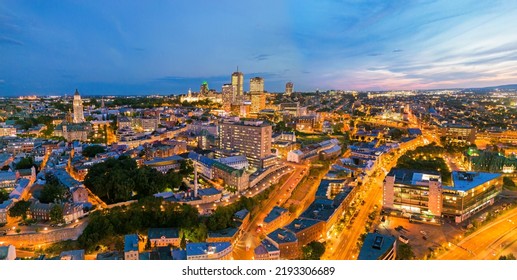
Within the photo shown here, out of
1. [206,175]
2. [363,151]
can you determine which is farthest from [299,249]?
[363,151]

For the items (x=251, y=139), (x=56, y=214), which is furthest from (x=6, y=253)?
(x=251, y=139)

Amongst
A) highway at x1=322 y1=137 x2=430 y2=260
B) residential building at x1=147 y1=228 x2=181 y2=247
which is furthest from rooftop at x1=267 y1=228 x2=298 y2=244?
residential building at x1=147 y1=228 x2=181 y2=247

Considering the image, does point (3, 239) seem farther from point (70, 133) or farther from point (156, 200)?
point (70, 133)

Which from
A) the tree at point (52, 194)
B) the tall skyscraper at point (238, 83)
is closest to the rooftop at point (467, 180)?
the tree at point (52, 194)

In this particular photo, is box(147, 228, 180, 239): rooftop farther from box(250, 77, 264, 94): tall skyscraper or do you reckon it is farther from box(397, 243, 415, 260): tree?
box(250, 77, 264, 94): tall skyscraper

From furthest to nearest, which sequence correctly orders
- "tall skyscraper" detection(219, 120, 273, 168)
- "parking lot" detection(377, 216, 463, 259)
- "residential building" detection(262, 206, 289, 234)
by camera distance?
"tall skyscraper" detection(219, 120, 273, 168), "residential building" detection(262, 206, 289, 234), "parking lot" detection(377, 216, 463, 259)

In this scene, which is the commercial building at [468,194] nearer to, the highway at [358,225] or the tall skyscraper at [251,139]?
the highway at [358,225]
